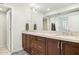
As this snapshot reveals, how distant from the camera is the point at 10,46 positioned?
1.58 metres

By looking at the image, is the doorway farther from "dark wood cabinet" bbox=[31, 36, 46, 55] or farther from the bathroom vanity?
"dark wood cabinet" bbox=[31, 36, 46, 55]

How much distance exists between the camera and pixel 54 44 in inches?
60.4

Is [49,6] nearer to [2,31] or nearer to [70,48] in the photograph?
[70,48]

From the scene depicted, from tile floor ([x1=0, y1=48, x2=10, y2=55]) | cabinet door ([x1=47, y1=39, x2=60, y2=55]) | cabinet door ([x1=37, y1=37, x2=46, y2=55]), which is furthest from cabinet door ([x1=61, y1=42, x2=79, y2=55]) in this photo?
tile floor ([x1=0, y1=48, x2=10, y2=55])

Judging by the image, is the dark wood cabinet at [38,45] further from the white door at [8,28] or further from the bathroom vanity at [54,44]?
the white door at [8,28]

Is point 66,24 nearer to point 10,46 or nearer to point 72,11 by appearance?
point 72,11

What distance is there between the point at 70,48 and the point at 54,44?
31 cm

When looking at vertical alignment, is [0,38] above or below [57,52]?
above

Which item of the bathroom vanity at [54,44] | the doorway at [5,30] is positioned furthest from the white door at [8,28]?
the bathroom vanity at [54,44]

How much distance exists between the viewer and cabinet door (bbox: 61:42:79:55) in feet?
3.97

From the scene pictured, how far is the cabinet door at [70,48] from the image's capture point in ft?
3.97
